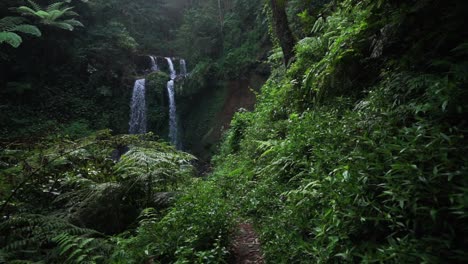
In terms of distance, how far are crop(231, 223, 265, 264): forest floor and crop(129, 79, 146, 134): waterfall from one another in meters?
14.2

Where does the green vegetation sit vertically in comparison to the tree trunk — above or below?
below

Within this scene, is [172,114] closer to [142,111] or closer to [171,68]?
[142,111]

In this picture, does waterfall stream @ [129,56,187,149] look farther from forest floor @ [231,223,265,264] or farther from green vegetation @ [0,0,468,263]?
forest floor @ [231,223,265,264]

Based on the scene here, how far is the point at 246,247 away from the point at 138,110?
15.2m

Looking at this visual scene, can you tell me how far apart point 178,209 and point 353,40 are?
3260mm

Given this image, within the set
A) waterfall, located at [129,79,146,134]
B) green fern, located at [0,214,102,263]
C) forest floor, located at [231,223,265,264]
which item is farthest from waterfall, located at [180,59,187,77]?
forest floor, located at [231,223,265,264]

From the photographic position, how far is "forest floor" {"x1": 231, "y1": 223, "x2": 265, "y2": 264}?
281 cm

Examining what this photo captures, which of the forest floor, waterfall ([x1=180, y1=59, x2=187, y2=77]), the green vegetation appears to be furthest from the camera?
waterfall ([x1=180, y1=59, x2=187, y2=77])

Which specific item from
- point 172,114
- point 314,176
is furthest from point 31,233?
point 172,114

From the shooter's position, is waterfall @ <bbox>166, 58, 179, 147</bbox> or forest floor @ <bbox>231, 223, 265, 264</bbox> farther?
waterfall @ <bbox>166, 58, 179, 147</bbox>

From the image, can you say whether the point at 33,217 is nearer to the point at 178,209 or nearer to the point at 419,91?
the point at 178,209

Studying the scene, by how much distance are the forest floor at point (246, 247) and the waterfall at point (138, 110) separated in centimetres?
1417

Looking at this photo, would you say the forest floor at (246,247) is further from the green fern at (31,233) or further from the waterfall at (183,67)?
the waterfall at (183,67)

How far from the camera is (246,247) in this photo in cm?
302
